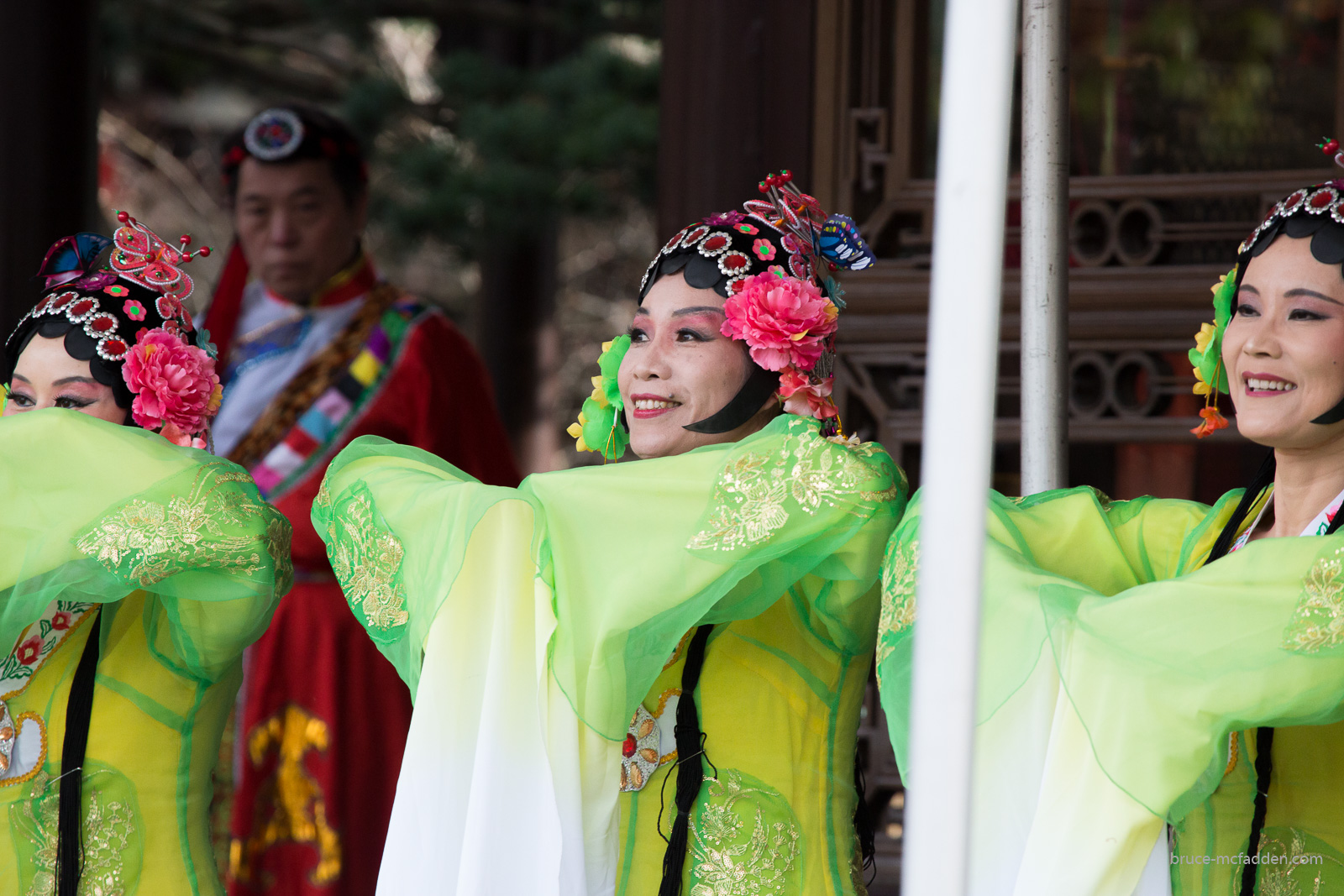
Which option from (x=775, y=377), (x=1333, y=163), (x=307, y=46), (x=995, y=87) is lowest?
(x=775, y=377)

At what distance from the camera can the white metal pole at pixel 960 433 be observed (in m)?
1.22

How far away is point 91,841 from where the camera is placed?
6.08ft

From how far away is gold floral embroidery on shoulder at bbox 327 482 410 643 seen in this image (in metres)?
1.74

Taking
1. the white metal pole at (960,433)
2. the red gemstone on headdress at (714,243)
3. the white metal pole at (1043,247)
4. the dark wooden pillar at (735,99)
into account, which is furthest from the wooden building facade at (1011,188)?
the white metal pole at (960,433)

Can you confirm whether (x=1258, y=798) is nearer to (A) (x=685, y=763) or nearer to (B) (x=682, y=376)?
(A) (x=685, y=763)

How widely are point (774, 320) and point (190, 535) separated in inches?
28.7

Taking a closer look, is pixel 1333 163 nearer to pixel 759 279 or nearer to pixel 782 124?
pixel 782 124

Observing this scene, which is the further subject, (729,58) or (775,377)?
(729,58)

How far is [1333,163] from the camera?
2939 mm

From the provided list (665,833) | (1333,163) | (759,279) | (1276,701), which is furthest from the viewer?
(1333,163)

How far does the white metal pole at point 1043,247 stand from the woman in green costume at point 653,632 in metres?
0.27

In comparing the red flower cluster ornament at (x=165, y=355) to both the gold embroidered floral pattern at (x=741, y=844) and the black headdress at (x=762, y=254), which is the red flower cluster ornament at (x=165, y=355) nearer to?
the black headdress at (x=762, y=254)

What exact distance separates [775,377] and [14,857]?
1.08 m

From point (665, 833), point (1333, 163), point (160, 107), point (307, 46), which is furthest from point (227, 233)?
point (665, 833)
